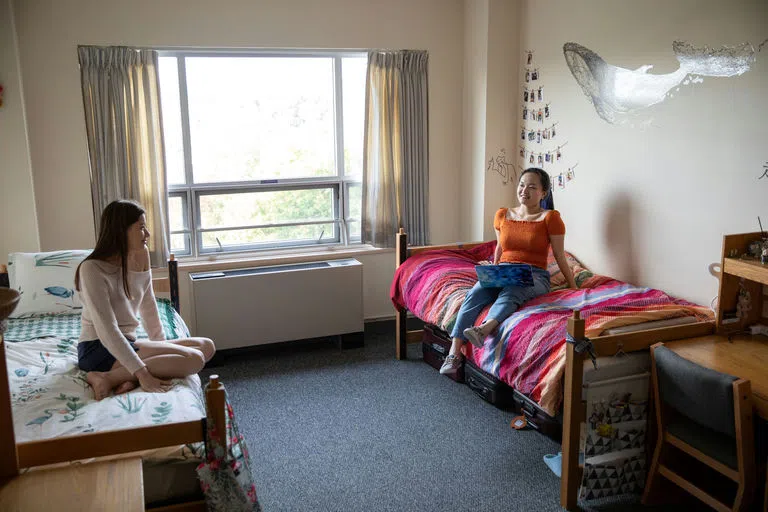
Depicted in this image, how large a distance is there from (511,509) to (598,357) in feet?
2.23

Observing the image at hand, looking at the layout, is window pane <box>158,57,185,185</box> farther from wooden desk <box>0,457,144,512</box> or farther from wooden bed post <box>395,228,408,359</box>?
wooden desk <box>0,457,144,512</box>

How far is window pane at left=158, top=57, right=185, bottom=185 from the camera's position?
4137 mm

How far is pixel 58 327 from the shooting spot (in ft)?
10.8

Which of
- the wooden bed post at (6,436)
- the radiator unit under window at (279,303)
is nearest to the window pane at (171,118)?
the radiator unit under window at (279,303)

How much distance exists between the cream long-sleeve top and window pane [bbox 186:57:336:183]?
1675 millimetres

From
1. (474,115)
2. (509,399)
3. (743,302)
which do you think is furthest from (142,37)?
(743,302)

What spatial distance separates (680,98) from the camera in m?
3.15

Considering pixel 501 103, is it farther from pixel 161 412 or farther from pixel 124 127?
pixel 161 412

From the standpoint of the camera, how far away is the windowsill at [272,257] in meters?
4.27

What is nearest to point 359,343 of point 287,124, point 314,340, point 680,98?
point 314,340

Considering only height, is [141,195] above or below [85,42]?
below

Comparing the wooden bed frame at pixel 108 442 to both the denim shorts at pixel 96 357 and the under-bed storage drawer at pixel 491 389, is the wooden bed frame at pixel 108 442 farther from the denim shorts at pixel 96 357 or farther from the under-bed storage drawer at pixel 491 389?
the under-bed storage drawer at pixel 491 389

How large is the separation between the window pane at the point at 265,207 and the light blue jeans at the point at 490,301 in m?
1.61

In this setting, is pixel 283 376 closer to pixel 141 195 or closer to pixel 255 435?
pixel 255 435
